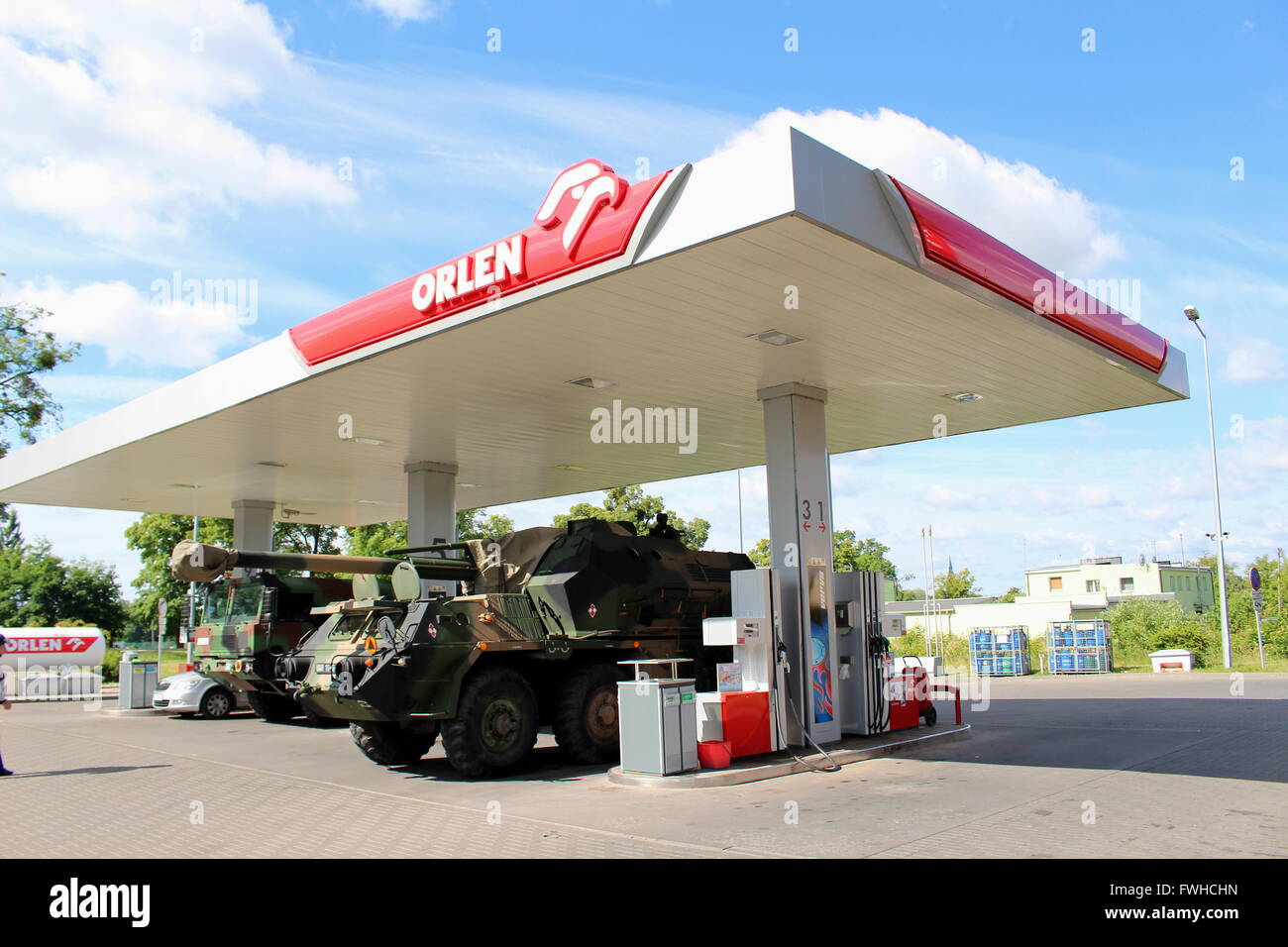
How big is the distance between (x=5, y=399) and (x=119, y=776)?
2610cm

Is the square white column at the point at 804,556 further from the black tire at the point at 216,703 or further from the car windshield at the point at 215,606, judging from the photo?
the black tire at the point at 216,703

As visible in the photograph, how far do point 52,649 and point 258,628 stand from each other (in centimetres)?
1858

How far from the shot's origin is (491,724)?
11086 millimetres

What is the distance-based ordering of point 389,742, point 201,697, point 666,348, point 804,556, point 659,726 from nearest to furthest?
1. point 659,726
2. point 666,348
3. point 389,742
4. point 804,556
5. point 201,697

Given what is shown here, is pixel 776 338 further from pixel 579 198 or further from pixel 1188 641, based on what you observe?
pixel 1188 641

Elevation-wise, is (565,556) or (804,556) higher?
(565,556)

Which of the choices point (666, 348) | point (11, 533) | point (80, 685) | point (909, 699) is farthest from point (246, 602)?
point (11, 533)

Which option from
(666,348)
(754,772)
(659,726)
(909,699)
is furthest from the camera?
(909,699)

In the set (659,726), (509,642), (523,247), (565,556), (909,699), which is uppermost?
(523,247)

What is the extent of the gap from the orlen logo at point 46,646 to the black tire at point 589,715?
87.9 ft

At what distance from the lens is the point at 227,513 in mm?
25422
